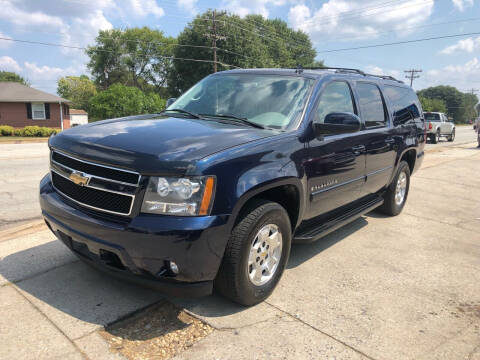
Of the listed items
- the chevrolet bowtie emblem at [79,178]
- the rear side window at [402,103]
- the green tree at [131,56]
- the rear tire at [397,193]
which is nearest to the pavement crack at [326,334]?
the chevrolet bowtie emblem at [79,178]

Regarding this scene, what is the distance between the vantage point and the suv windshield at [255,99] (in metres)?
3.62

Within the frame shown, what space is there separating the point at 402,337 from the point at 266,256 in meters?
1.17

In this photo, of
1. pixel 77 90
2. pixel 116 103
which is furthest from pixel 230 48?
pixel 77 90

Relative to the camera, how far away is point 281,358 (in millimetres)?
2547

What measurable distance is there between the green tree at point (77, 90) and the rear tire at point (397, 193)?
258 feet

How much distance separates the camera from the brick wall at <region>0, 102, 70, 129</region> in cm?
3169

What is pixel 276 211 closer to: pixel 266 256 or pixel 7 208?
pixel 266 256

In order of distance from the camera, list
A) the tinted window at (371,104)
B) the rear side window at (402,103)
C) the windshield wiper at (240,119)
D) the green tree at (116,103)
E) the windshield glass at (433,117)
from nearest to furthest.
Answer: the windshield wiper at (240,119) → the tinted window at (371,104) → the rear side window at (402,103) → the windshield glass at (433,117) → the green tree at (116,103)

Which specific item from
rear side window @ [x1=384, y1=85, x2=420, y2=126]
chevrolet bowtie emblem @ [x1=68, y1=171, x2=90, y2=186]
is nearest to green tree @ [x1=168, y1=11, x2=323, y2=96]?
rear side window @ [x1=384, y1=85, x2=420, y2=126]

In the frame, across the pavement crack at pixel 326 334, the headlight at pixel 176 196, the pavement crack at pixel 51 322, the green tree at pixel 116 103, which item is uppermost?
the green tree at pixel 116 103

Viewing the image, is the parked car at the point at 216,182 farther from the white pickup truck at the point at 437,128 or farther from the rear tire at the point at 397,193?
the white pickup truck at the point at 437,128

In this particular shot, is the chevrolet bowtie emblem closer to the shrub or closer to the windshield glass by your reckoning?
the windshield glass

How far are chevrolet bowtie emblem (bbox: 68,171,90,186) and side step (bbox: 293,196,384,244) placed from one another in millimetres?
1874

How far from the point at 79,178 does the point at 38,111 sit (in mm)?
34299
